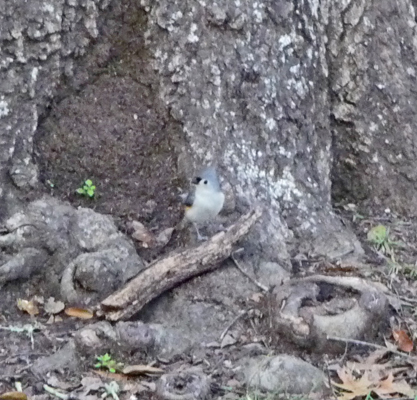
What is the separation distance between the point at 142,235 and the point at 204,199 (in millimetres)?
513

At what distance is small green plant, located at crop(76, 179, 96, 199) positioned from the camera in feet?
16.3

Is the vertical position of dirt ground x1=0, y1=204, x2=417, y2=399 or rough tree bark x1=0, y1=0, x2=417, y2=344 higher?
rough tree bark x1=0, y1=0, x2=417, y2=344

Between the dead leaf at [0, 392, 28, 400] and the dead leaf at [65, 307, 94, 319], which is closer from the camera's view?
the dead leaf at [0, 392, 28, 400]

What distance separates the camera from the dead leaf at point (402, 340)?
4.23 metres

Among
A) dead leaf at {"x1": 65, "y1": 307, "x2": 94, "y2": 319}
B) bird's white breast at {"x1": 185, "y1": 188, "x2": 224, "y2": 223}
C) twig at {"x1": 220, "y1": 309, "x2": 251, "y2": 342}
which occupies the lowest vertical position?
twig at {"x1": 220, "y1": 309, "x2": 251, "y2": 342}

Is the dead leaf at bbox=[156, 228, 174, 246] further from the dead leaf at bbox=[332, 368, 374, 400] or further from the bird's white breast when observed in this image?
the dead leaf at bbox=[332, 368, 374, 400]

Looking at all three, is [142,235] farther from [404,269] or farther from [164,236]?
[404,269]

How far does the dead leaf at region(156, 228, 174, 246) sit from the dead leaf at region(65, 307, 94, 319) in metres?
0.70

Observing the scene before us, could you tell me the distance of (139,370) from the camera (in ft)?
13.1

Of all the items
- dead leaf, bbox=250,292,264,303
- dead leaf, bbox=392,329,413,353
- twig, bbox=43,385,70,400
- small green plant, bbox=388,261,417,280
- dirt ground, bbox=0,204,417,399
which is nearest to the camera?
twig, bbox=43,385,70,400

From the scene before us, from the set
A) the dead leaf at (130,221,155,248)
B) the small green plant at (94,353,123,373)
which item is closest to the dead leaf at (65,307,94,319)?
the small green plant at (94,353,123,373)

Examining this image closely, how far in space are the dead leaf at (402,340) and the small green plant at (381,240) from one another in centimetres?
102

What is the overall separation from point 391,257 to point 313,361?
134cm

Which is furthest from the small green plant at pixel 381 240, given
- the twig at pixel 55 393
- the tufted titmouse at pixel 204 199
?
the twig at pixel 55 393
